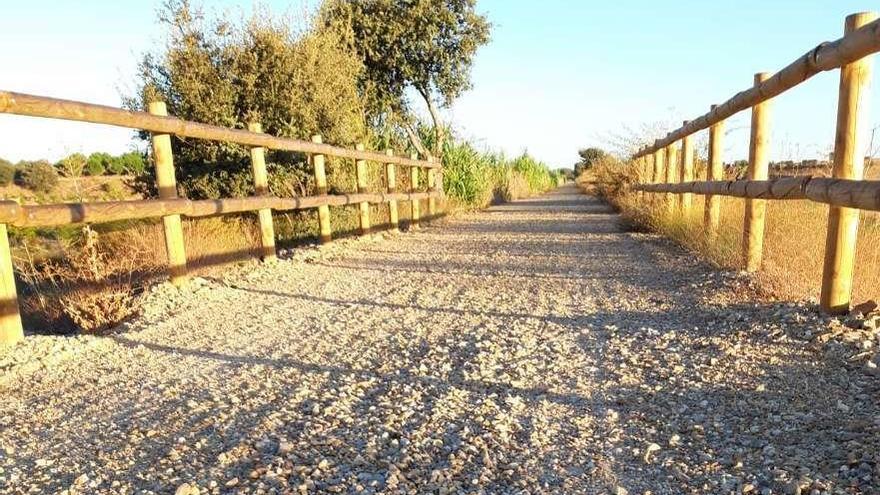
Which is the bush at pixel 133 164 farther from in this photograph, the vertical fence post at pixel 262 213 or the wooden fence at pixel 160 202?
the vertical fence post at pixel 262 213

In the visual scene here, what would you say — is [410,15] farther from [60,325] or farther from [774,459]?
[774,459]

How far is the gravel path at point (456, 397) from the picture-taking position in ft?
6.46

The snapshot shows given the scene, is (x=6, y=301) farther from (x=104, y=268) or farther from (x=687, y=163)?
(x=687, y=163)

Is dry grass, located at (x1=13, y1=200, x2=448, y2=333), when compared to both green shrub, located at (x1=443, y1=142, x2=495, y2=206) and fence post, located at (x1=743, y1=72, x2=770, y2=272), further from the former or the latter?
green shrub, located at (x1=443, y1=142, x2=495, y2=206)

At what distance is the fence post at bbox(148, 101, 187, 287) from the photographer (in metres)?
4.87

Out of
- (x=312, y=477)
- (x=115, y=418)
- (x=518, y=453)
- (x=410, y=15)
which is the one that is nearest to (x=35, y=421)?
(x=115, y=418)

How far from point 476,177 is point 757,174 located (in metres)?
13.7

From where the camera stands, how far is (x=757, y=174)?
4871mm

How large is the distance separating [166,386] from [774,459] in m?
2.64

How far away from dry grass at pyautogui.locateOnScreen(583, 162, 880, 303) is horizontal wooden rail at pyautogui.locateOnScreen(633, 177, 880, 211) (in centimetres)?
61

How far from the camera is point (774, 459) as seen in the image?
1.98 metres

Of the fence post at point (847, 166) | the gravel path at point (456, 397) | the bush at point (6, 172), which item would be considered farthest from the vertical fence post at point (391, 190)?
the fence post at point (847, 166)

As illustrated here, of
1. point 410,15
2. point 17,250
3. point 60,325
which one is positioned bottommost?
point 60,325

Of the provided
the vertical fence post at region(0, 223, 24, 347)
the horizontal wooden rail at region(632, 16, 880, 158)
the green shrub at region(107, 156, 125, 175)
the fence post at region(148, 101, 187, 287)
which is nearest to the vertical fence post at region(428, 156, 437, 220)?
the green shrub at region(107, 156, 125, 175)
